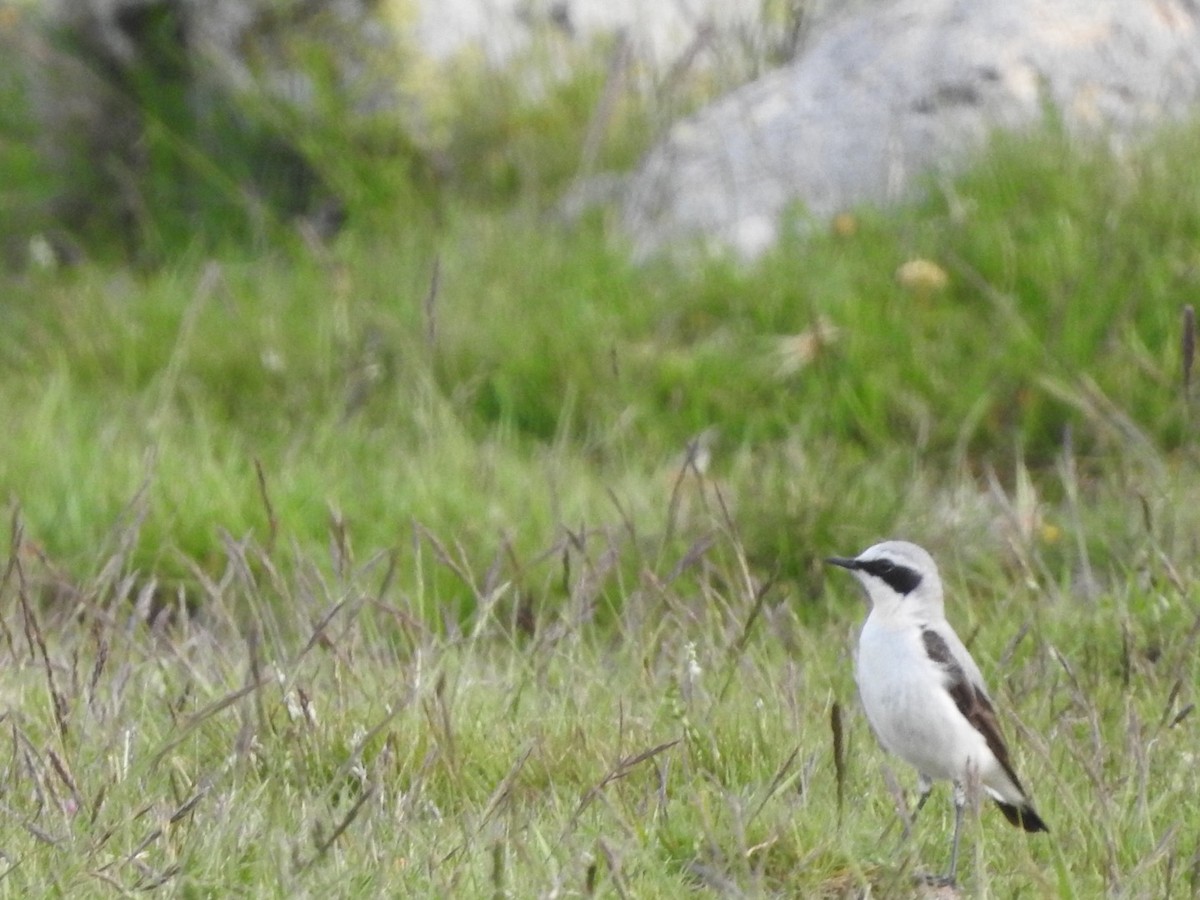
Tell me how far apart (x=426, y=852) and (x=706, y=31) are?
168 inches

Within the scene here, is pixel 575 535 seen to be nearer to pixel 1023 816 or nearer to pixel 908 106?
pixel 1023 816

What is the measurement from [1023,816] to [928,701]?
9.8 inches

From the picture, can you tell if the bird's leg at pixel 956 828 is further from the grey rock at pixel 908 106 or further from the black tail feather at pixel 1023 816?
the grey rock at pixel 908 106

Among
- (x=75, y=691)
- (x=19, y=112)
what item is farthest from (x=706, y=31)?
(x=75, y=691)

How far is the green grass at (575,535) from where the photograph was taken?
3.10 meters

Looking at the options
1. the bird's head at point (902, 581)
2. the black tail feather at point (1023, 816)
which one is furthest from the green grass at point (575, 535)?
the bird's head at point (902, 581)

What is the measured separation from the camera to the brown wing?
3328 millimetres

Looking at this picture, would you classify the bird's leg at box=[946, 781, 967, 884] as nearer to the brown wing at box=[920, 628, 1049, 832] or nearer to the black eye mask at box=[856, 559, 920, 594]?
the brown wing at box=[920, 628, 1049, 832]

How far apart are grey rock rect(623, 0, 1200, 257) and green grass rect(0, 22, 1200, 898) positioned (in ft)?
1.04

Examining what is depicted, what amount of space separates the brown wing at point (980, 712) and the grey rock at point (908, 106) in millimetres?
3411

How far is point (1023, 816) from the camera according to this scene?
10.9 ft

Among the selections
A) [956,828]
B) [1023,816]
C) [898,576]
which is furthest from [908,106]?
[956,828]

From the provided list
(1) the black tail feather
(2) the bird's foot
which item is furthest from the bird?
(2) the bird's foot

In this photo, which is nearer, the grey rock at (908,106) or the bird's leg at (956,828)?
the bird's leg at (956,828)
